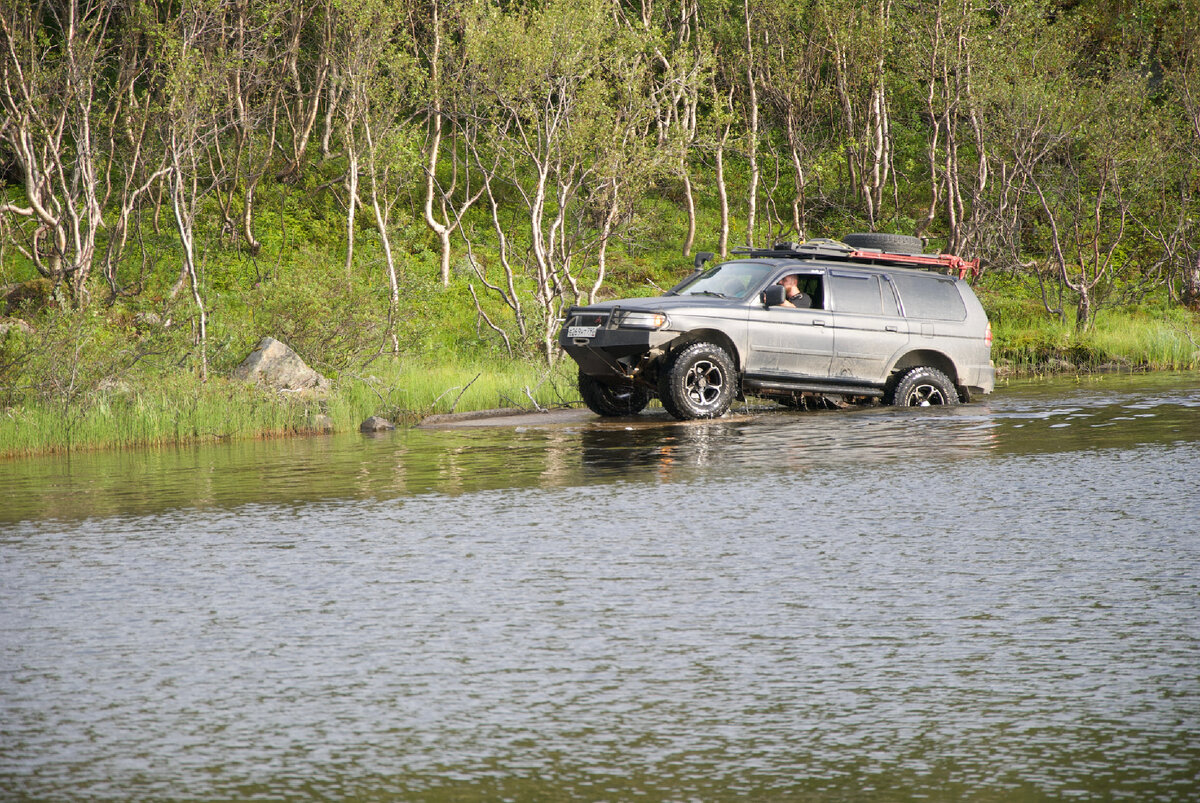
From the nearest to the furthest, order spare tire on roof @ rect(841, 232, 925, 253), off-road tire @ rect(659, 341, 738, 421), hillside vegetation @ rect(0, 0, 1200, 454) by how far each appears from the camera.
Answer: off-road tire @ rect(659, 341, 738, 421) → spare tire on roof @ rect(841, 232, 925, 253) → hillside vegetation @ rect(0, 0, 1200, 454)

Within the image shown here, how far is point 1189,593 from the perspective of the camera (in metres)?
7.36

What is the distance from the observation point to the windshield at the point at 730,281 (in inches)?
726

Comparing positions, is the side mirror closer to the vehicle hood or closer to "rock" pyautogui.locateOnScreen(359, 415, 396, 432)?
the vehicle hood

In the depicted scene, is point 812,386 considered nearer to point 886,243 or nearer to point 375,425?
point 886,243

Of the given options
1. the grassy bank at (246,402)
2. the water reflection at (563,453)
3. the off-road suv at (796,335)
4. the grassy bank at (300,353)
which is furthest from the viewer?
the grassy bank at (300,353)

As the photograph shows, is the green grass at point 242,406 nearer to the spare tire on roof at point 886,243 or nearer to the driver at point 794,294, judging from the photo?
the driver at point 794,294

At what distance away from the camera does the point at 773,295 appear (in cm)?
1803

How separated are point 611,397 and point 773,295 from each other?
2.55 metres

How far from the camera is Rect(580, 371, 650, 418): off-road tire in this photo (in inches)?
739

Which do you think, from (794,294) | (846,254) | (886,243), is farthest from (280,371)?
(886,243)

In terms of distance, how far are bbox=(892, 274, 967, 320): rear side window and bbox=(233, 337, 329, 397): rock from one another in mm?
7893

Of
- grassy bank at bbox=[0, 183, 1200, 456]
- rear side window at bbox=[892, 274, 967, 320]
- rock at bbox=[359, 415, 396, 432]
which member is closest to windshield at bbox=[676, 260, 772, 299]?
rear side window at bbox=[892, 274, 967, 320]

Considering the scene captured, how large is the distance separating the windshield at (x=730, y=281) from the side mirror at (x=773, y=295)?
0.22m

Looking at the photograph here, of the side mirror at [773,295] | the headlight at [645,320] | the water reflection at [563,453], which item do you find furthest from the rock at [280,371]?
the side mirror at [773,295]
